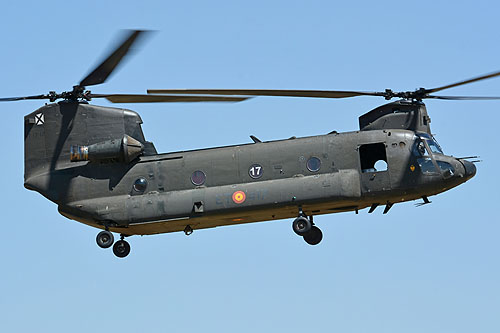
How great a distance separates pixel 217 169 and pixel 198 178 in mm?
610

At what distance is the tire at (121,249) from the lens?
28.6 metres

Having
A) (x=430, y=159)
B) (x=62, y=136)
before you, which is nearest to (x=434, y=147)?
(x=430, y=159)

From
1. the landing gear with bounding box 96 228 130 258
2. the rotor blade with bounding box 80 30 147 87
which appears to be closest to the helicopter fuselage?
the landing gear with bounding box 96 228 130 258

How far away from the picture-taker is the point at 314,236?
93.8 ft

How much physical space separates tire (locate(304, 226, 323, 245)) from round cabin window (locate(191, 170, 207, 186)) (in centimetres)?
347

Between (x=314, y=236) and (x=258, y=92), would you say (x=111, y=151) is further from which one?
(x=314, y=236)

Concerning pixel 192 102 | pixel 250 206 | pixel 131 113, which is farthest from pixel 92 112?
pixel 250 206

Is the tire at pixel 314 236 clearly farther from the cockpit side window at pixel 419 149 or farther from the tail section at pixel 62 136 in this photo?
the tail section at pixel 62 136

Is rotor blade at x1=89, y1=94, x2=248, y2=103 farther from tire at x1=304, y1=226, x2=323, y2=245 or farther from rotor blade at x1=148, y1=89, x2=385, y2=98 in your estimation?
tire at x1=304, y1=226, x2=323, y2=245

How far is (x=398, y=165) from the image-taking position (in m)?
27.2

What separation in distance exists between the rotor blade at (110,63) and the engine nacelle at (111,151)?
1.83 meters

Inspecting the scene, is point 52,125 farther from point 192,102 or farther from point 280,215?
point 280,215

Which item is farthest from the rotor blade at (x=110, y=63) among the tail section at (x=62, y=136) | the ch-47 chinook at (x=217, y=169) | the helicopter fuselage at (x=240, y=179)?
the helicopter fuselage at (x=240, y=179)

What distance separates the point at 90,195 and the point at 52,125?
2606 mm
